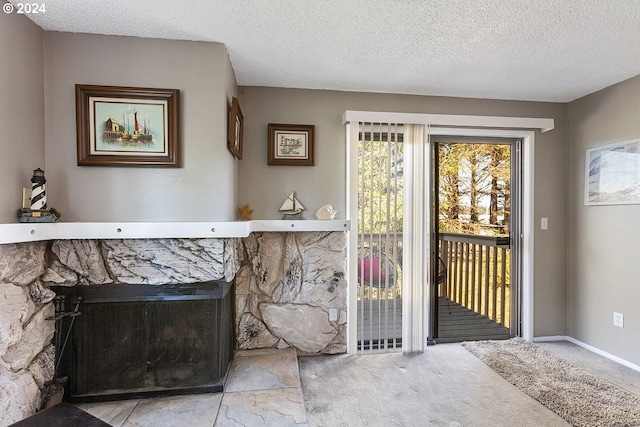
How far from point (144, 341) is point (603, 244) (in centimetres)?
365

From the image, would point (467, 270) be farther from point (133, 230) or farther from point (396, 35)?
point (133, 230)

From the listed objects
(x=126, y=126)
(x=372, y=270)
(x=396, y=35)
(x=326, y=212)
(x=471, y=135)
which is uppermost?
(x=396, y=35)

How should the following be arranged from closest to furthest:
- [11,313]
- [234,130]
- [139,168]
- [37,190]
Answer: [11,313] < [37,190] < [139,168] < [234,130]

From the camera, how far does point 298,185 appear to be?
2922 mm

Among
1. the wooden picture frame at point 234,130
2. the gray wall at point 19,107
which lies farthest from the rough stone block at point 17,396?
the wooden picture frame at point 234,130

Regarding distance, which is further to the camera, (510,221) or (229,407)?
(510,221)

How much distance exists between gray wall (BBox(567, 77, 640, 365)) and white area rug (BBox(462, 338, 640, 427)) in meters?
0.50

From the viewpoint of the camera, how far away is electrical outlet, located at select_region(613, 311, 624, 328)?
9.12 feet

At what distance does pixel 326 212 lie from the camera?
9.37 feet

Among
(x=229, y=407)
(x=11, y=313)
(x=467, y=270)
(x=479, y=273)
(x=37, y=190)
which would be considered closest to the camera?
(x=11, y=313)

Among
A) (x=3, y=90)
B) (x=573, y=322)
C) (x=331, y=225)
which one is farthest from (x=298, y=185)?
(x=573, y=322)

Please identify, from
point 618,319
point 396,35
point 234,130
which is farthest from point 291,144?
point 618,319

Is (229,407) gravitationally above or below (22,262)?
below

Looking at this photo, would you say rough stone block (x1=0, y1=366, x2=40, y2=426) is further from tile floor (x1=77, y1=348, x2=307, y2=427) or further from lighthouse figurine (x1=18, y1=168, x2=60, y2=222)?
lighthouse figurine (x1=18, y1=168, x2=60, y2=222)
